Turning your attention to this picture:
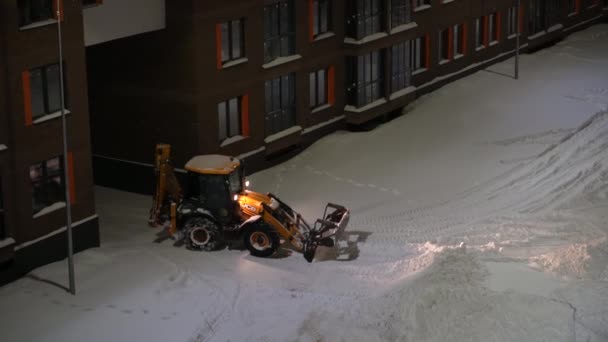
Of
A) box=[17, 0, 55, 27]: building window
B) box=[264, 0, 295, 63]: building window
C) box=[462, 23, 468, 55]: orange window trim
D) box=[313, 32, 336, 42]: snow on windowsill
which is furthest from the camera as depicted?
box=[462, 23, 468, 55]: orange window trim

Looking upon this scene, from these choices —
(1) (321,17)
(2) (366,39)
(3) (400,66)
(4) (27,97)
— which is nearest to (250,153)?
(1) (321,17)

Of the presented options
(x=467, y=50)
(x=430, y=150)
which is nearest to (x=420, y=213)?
(x=430, y=150)

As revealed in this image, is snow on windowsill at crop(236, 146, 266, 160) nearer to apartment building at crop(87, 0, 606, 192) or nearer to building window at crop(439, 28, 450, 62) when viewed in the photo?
apartment building at crop(87, 0, 606, 192)

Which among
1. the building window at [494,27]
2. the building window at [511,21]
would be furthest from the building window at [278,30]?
the building window at [511,21]

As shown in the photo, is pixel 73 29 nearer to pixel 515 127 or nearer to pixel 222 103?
pixel 222 103

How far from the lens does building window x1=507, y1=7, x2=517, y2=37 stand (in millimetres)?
55800

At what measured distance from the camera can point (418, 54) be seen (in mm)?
49312

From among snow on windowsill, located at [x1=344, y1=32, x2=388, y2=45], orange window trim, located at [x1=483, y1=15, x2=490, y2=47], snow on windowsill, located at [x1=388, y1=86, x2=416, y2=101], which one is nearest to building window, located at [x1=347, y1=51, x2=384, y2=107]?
snow on windowsill, located at [x1=388, y1=86, x2=416, y2=101]

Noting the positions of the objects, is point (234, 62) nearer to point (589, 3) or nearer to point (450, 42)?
point (450, 42)

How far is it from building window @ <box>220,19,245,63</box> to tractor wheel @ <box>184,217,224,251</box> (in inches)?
293

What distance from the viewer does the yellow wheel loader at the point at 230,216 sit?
104ft

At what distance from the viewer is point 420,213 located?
35906mm

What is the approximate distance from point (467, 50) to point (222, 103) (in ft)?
58.8

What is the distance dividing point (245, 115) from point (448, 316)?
47.9 feet
